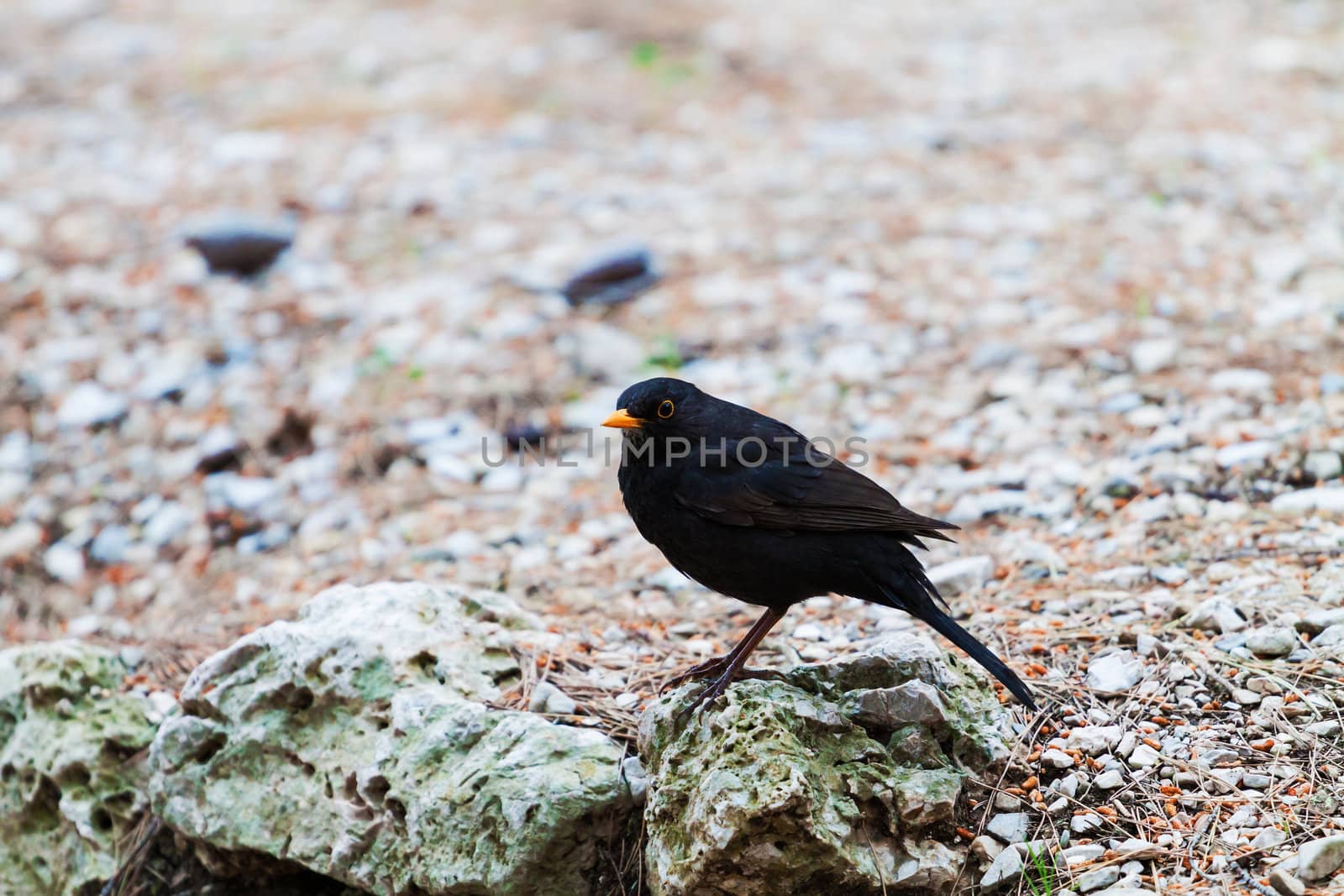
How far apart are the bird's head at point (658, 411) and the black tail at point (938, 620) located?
847 millimetres

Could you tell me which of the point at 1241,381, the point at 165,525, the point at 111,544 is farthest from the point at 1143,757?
Answer: the point at 111,544

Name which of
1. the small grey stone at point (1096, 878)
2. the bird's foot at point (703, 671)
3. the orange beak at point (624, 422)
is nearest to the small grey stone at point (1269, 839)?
the small grey stone at point (1096, 878)

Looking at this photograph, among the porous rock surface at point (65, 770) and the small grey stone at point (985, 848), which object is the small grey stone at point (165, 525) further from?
the small grey stone at point (985, 848)

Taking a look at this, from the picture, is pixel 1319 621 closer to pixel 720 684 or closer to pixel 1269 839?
pixel 1269 839

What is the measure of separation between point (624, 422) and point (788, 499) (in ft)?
1.97

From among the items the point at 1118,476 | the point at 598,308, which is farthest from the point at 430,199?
the point at 1118,476

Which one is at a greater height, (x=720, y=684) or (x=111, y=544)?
(x=720, y=684)

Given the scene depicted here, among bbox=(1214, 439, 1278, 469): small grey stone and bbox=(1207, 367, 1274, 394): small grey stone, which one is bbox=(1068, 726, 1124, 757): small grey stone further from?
bbox=(1207, 367, 1274, 394): small grey stone

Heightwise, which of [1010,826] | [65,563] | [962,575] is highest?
[1010,826]

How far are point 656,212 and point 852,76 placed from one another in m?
3.00

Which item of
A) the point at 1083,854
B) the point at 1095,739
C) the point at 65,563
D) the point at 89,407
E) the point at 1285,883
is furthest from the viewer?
the point at 89,407

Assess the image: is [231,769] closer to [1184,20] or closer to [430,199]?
[430,199]

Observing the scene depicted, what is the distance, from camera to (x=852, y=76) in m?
10.4

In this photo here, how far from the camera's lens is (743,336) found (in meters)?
6.97
